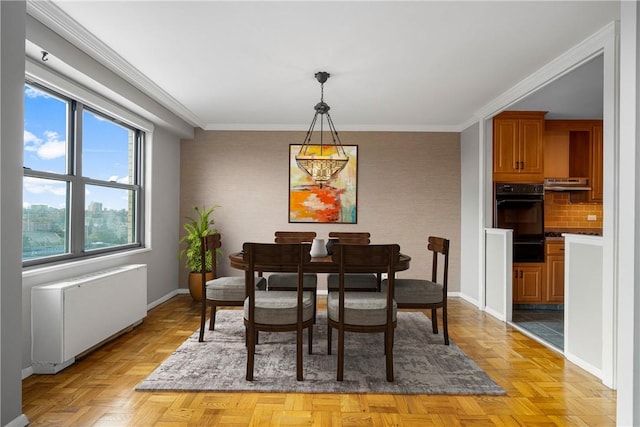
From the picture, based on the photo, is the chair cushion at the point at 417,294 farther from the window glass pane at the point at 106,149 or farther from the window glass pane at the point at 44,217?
the window glass pane at the point at 106,149

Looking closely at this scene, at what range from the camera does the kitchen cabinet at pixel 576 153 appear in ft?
18.5

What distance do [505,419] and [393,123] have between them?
14.7 feet

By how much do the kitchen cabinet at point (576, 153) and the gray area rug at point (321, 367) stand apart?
343 centimetres

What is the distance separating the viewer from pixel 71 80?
349cm

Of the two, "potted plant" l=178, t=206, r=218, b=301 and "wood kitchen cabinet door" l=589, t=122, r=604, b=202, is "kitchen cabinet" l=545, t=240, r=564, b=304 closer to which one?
"wood kitchen cabinet door" l=589, t=122, r=604, b=202

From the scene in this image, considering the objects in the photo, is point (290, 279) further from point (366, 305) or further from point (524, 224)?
point (524, 224)

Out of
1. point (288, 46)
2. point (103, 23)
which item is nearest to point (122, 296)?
point (103, 23)

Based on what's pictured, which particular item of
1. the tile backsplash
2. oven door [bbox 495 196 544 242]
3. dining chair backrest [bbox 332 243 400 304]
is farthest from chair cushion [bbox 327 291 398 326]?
the tile backsplash

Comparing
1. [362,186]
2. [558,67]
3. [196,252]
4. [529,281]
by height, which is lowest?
[529,281]

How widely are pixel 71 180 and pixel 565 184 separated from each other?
6067 mm

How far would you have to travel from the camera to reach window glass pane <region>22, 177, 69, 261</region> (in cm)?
319

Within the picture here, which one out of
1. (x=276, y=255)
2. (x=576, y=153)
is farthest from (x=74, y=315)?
(x=576, y=153)

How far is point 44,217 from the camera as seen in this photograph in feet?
11.1

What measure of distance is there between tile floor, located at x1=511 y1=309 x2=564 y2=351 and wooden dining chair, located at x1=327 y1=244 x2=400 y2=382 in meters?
1.94
